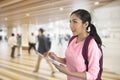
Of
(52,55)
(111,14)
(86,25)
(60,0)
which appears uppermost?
(60,0)

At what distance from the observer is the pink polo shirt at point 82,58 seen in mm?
1608

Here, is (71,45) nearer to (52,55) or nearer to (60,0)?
(52,55)

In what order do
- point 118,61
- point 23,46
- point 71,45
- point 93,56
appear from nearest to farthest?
point 93,56
point 71,45
point 118,61
point 23,46

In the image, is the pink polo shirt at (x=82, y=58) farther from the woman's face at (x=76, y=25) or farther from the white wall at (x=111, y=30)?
the white wall at (x=111, y=30)

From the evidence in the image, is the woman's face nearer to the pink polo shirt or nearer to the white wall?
the pink polo shirt

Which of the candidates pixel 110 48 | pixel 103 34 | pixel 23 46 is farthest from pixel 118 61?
pixel 23 46

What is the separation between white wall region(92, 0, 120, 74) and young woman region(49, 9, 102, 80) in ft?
18.4

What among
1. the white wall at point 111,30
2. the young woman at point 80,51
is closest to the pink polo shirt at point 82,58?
the young woman at point 80,51

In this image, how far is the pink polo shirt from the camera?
1608mm

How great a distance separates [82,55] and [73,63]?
110mm

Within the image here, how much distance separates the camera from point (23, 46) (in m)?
21.0

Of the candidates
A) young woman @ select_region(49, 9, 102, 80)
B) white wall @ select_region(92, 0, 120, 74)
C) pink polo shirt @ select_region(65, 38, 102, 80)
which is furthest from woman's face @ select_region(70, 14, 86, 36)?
white wall @ select_region(92, 0, 120, 74)

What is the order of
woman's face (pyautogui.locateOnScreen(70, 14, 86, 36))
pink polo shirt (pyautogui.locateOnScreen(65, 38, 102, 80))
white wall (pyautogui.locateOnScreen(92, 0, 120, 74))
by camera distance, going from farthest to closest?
1. white wall (pyautogui.locateOnScreen(92, 0, 120, 74))
2. woman's face (pyautogui.locateOnScreen(70, 14, 86, 36))
3. pink polo shirt (pyautogui.locateOnScreen(65, 38, 102, 80))

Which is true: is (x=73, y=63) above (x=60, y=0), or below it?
below
